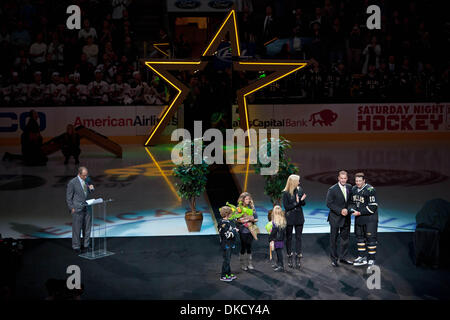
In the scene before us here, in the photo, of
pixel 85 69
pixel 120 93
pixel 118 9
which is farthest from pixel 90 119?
pixel 118 9

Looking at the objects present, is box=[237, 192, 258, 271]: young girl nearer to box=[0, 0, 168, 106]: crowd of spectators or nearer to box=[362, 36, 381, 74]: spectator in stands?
box=[0, 0, 168, 106]: crowd of spectators

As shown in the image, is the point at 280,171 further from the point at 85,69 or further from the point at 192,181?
the point at 85,69

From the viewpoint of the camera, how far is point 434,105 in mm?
25750

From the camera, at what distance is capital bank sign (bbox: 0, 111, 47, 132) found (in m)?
24.4

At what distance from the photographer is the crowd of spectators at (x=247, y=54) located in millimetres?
24812

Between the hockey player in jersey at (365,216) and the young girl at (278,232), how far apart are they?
1.22 m

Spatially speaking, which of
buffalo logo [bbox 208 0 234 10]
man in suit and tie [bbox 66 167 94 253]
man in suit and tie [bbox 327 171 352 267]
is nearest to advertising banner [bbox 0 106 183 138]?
buffalo logo [bbox 208 0 234 10]

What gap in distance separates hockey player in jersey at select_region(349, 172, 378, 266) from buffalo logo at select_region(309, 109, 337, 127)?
1614 cm

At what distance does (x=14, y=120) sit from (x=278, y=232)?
58.4 ft

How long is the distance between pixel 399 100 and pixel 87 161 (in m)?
13.2

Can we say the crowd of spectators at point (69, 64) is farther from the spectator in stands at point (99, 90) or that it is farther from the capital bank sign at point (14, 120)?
the capital bank sign at point (14, 120)

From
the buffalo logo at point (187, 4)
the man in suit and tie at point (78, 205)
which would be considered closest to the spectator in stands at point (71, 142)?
the man in suit and tie at point (78, 205)
